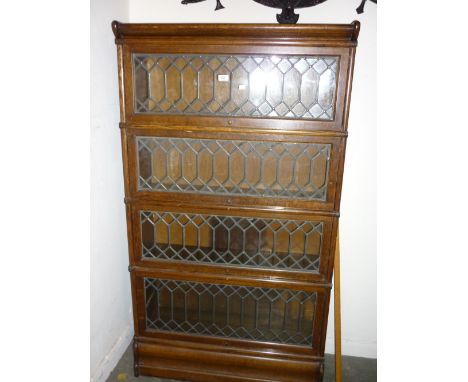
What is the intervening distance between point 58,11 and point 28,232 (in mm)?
574

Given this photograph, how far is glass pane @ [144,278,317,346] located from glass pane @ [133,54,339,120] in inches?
36.4

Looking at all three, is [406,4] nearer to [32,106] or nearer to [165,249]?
[32,106]

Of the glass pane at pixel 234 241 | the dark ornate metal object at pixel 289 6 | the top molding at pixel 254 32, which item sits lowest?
the glass pane at pixel 234 241

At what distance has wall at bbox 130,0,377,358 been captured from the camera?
1.71 metres

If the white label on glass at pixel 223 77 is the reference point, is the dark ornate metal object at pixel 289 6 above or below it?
above

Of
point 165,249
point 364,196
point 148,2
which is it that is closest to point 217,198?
point 165,249

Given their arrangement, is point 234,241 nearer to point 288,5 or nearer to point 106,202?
point 106,202

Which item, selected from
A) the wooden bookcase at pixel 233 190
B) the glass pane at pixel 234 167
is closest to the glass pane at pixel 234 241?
the wooden bookcase at pixel 233 190

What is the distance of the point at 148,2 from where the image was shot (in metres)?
1.80

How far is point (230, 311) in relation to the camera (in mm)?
1811

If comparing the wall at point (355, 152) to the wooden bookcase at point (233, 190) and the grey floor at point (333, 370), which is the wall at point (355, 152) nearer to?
the grey floor at point (333, 370)

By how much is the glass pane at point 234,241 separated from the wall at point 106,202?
22 cm

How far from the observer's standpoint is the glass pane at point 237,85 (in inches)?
58.4

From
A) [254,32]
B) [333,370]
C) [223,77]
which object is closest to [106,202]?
[223,77]
